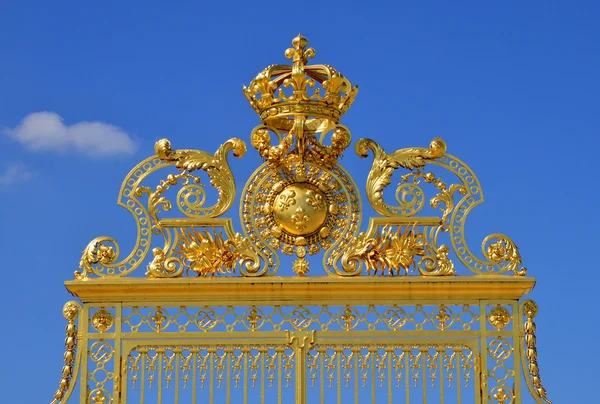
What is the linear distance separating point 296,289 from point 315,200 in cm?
74

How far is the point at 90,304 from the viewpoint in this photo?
1476 centimetres

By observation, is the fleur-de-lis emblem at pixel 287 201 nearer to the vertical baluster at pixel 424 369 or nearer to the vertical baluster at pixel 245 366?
the vertical baluster at pixel 245 366

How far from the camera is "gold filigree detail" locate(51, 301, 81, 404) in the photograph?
48.1ft

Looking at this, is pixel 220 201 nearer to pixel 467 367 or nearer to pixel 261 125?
pixel 261 125

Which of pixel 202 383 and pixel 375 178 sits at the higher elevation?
pixel 375 178

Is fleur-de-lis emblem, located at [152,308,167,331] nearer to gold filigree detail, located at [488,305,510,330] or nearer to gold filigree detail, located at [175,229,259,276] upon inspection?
gold filigree detail, located at [175,229,259,276]

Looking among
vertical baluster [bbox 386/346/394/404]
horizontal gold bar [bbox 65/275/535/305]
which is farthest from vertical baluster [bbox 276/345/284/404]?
vertical baluster [bbox 386/346/394/404]

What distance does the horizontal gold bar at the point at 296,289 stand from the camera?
14.6 metres

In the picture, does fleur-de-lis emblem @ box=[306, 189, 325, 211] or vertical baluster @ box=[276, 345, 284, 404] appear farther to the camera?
fleur-de-lis emblem @ box=[306, 189, 325, 211]

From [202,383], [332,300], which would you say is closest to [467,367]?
[332,300]

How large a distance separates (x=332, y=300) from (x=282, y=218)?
765 millimetres

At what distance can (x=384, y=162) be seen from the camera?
48.8ft

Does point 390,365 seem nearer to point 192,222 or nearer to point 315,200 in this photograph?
point 315,200

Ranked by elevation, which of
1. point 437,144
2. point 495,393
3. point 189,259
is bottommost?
point 495,393
